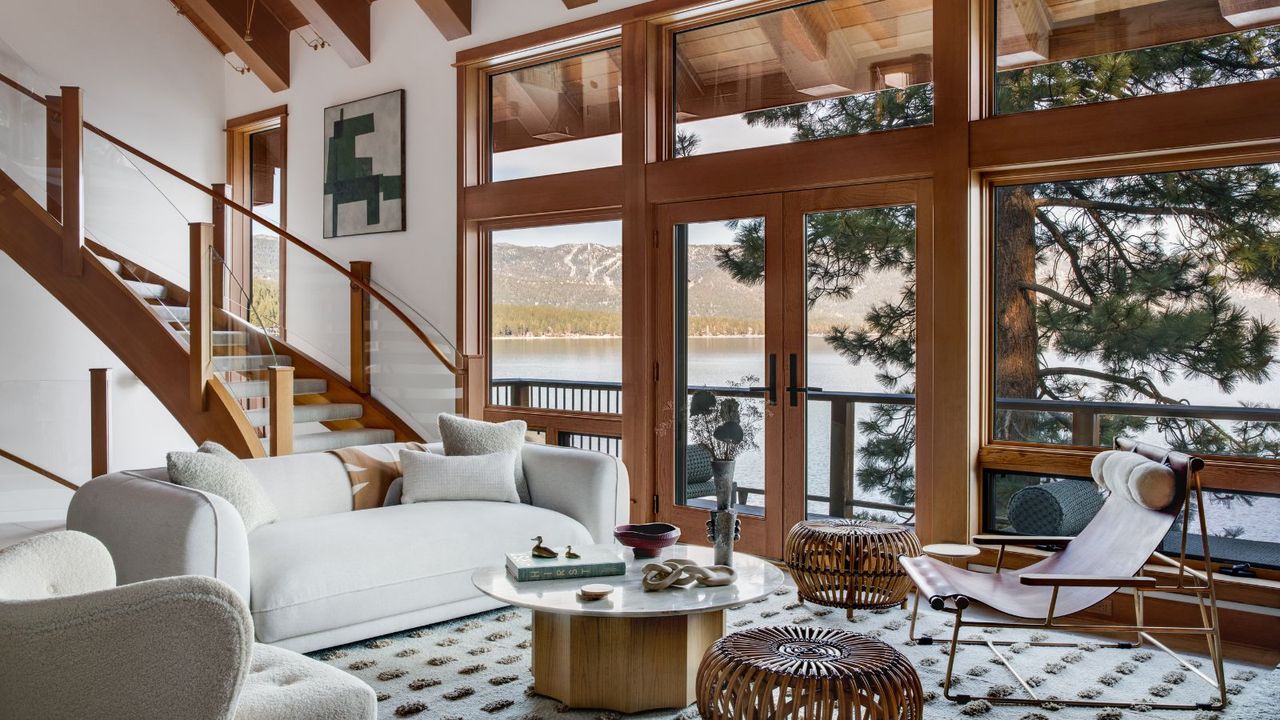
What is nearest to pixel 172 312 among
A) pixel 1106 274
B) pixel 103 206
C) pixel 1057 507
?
pixel 103 206

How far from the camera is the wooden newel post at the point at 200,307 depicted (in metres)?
5.48

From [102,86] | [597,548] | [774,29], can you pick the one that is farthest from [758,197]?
[102,86]

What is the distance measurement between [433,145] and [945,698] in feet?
16.3

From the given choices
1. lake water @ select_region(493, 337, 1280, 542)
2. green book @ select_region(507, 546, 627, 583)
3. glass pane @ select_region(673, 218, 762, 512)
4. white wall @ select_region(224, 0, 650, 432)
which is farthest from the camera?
white wall @ select_region(224, 0, 650, 432)

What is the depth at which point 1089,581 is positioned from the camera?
3.01m

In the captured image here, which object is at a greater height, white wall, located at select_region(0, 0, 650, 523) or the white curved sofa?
white wall, located at select_region(0, 0, 650, 523)

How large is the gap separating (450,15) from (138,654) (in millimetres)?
5425

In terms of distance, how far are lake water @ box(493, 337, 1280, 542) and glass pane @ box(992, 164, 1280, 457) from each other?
10cm

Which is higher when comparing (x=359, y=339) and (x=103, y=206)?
(x=103, y=206)

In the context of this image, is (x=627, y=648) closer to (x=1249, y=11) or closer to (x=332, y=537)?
(x=332, y=537)

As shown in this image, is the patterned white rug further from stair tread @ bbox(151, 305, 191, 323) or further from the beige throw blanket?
→ stair tread @ bbox(151, 305, 191, 323)

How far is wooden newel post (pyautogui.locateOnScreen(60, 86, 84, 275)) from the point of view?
5828 mm

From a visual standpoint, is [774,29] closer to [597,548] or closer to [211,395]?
[597,548]

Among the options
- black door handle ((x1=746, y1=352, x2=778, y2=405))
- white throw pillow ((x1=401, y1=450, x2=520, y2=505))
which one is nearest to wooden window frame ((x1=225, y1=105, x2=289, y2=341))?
white throw pillow ((x1=401, y1=450, x2=520, y2=505))
